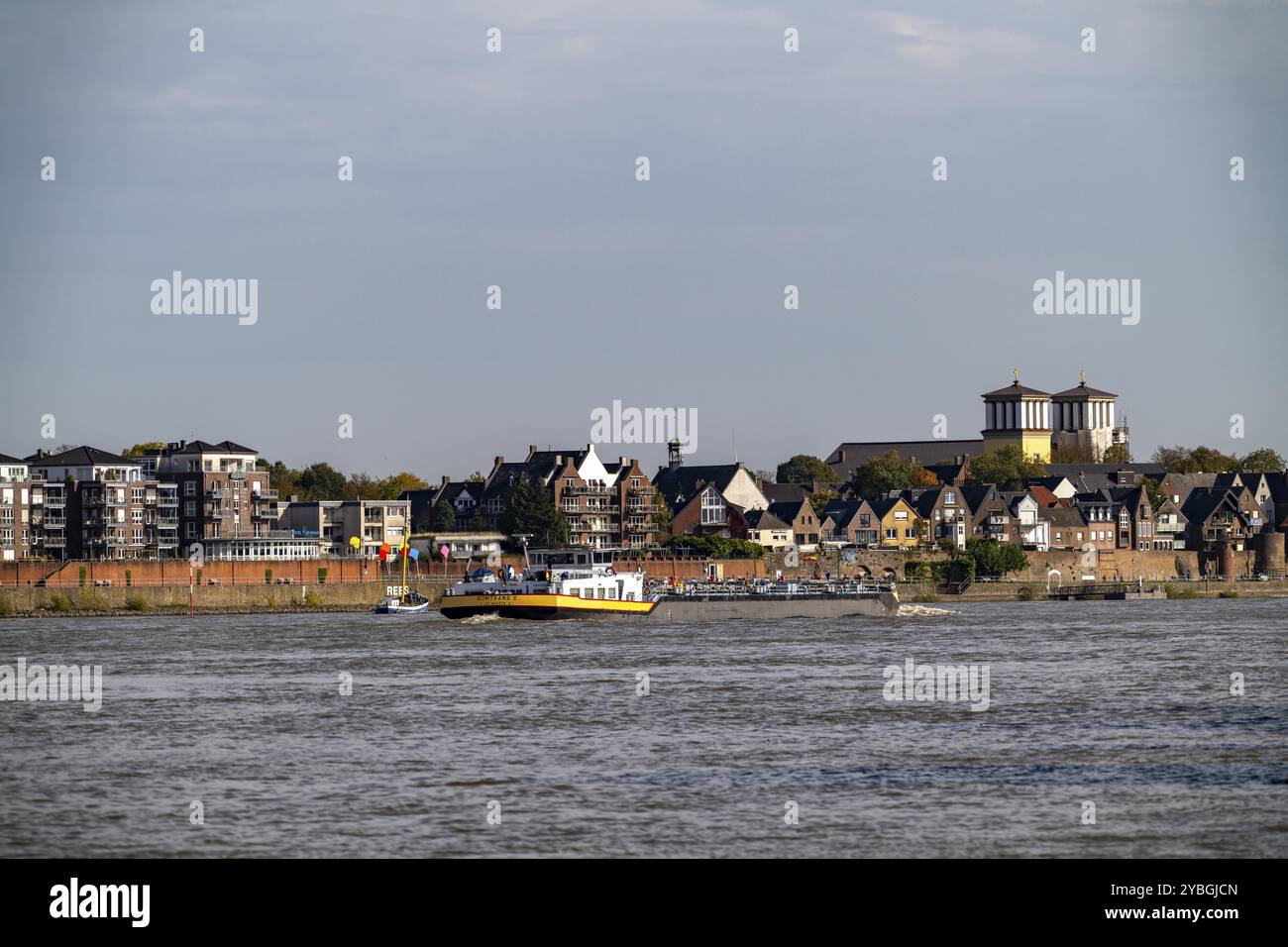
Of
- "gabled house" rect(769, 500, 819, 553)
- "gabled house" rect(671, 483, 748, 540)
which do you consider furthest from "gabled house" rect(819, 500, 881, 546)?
"gabled house" rect(671, 483, 748, 540)

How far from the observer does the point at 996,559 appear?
146375mm

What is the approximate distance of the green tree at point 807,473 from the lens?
7751 inches

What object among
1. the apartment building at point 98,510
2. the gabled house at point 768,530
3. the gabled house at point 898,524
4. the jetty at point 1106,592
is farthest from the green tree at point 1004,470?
the apartment building at point 98,510

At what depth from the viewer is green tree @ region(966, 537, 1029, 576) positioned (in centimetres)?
14612

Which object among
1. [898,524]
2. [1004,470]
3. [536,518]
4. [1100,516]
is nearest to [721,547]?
[536,518]

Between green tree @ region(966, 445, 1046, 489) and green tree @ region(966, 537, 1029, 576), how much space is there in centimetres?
3300

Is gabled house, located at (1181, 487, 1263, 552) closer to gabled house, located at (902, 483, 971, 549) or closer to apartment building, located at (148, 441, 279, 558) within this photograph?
gabled house, located at (902, 483, 971, 549)

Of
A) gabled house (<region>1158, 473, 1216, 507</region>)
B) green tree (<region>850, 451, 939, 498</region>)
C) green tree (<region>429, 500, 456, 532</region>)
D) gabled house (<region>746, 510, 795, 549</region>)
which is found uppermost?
green tree (<region>850, 451, 939, 498</region>)

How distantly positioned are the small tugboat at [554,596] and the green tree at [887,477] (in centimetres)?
8155

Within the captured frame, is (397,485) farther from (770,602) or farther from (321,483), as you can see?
(770,602)
